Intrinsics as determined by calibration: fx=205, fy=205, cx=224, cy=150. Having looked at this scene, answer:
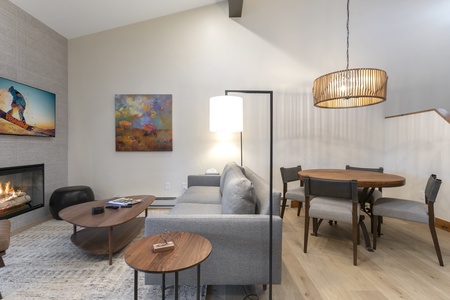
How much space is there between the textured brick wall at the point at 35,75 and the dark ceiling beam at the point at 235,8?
111 inches

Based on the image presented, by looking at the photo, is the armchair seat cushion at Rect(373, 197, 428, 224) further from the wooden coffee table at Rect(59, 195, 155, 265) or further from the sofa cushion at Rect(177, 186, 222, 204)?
the wooden coffee table at Rect(59, 195, 155, 265)

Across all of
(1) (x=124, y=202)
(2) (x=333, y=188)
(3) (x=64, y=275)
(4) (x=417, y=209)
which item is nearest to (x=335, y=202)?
(2) (x=333, y=188)

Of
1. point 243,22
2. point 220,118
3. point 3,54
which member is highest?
point 243,22

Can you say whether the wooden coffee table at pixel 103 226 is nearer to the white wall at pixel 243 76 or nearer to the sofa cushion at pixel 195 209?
the sofa cushion at pixel 195 209

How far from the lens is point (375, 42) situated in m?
3.57

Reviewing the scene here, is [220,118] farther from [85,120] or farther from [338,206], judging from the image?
[85,120]

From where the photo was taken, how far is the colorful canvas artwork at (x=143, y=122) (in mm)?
3533

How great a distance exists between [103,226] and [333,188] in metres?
2.16

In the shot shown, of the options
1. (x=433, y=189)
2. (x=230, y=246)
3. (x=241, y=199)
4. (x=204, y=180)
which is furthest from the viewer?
(x=204, y=180)

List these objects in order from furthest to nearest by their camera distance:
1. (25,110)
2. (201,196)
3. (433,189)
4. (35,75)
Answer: (35,75) → (25,110) → (201,196) → (433,189)

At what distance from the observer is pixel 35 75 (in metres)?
2.91

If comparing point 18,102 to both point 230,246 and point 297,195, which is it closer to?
point 230,246

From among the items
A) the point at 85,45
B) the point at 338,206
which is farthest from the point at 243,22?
the point at 338,206

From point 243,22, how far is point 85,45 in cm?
277
